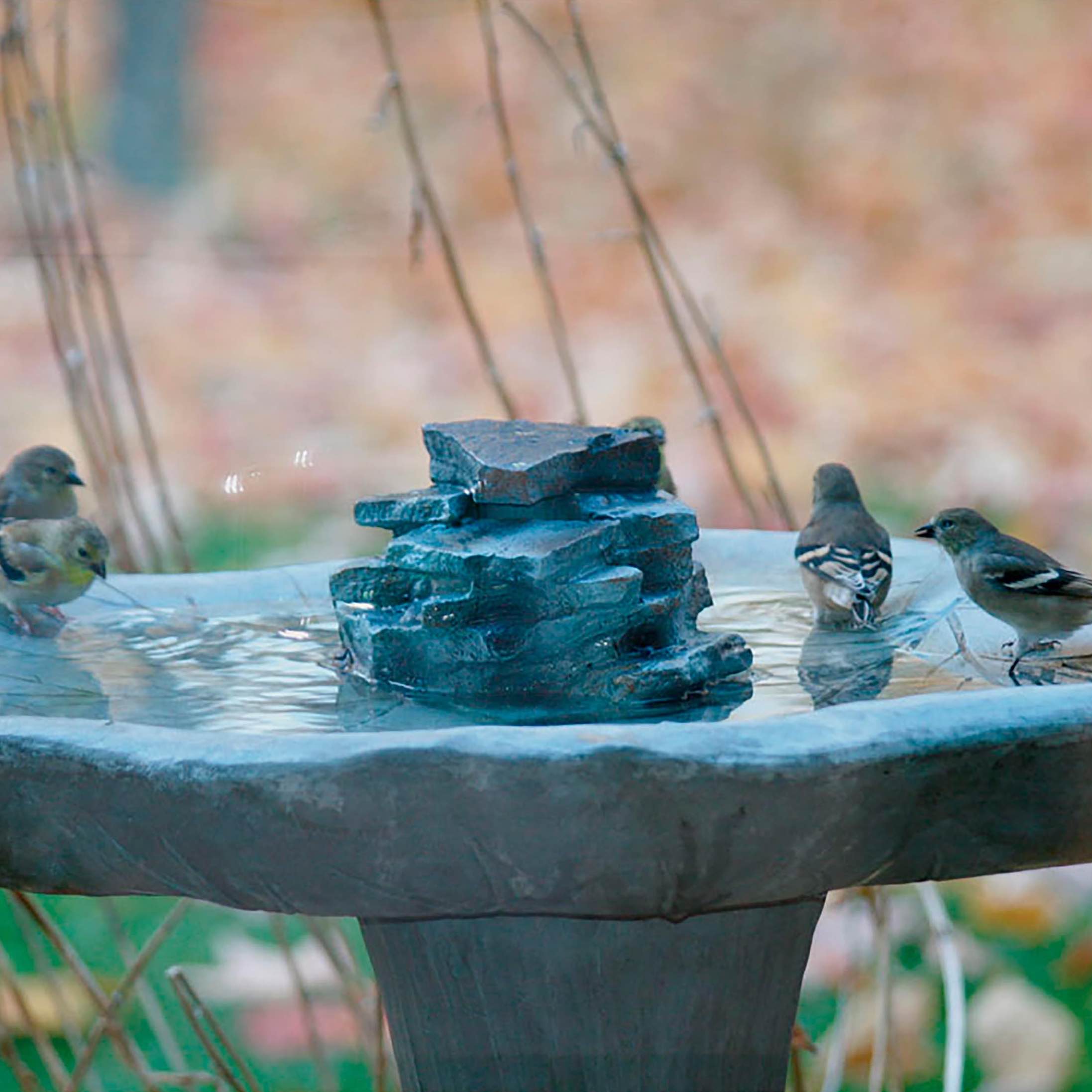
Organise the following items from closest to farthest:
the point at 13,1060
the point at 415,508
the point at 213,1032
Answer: the point at 415,508
the point at 213,1032
the point at 13,1060

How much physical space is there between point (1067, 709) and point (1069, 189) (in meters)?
5.92

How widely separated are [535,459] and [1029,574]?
1.75 ft

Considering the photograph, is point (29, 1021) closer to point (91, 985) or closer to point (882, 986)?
point (91, 985)

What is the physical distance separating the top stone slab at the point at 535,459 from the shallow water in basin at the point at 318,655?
0.66ft

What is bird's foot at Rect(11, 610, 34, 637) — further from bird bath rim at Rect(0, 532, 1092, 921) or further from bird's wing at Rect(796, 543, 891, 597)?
bird's wing at Rect(796, 543, 891, 597)

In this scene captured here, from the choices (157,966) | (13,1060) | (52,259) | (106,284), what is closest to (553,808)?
(13,1060)

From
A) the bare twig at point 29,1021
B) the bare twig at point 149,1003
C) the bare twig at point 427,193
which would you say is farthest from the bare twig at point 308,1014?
the bare twig at point 427,193

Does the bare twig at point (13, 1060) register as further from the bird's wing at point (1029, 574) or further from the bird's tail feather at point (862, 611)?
the bird's wing at point (1029, 574)

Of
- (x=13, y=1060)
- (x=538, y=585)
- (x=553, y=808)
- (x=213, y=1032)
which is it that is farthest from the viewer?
(x=13, y=1060)

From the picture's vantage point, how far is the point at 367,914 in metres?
1.24

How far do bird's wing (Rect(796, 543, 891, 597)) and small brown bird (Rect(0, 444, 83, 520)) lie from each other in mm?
1021

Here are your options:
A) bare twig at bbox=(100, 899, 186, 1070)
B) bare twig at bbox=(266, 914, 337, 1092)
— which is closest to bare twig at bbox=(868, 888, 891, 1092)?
bare twig at bbox=(266, 914, 337, 1092)

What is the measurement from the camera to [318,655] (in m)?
1.78

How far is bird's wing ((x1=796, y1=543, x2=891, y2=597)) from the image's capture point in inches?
73.7
